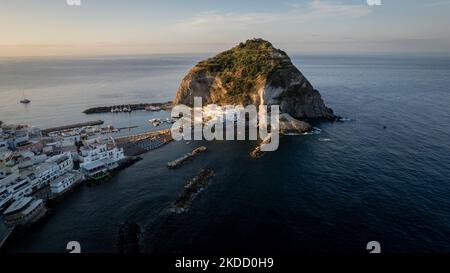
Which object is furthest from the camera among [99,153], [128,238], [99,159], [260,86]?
[260,86]

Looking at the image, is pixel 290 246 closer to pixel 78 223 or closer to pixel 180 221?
pixel 180 221

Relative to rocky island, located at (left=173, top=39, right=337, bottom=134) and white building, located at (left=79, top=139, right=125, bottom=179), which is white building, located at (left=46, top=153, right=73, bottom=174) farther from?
rocky island, located at (left=173, top=39, right=337, bottom=134)

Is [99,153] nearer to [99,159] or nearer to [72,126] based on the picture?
[99,159]

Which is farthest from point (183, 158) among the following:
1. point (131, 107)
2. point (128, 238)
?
point (131, 107)

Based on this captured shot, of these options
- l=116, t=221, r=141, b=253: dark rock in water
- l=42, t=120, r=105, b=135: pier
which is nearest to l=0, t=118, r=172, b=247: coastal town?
l=42, t=120, r=105, b=135: pier

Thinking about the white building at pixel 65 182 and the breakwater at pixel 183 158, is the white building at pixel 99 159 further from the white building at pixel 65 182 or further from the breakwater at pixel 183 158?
the breakwater at pixel 183 158
